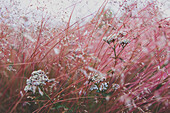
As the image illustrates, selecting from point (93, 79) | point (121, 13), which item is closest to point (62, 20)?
point (121, 13)

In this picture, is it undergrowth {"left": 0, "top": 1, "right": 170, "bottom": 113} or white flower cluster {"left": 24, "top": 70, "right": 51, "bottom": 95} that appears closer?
white flower cluster {"left": 24, "top": 70, "right": 51, "bottom": 95}

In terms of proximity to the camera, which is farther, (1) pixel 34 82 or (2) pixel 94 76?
(2) pixel 94 76

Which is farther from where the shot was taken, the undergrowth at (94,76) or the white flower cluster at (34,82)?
the undergrowth at (94,76)

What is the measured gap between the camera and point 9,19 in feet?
5.76

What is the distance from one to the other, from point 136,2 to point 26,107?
1.62m

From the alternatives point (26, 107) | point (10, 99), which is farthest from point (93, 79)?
point (10, 99)

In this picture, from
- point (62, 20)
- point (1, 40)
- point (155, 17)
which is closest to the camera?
point (1, 40)

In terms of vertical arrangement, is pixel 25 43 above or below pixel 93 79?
above

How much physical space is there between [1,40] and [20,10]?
2.16ft

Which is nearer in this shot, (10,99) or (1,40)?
(10,99)

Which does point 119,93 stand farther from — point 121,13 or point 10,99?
point 121,13

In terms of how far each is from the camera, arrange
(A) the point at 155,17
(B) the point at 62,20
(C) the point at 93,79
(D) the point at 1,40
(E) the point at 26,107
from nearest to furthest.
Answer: (C) the point at 93,79 < (E) the point at 26,107 < (D) the point at 1,40 < (A) the point at 155,17 < (B) the point at 62,20

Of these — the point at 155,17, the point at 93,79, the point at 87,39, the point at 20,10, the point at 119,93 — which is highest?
the point at 20,10

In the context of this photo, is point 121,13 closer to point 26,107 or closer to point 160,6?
point 160,6
